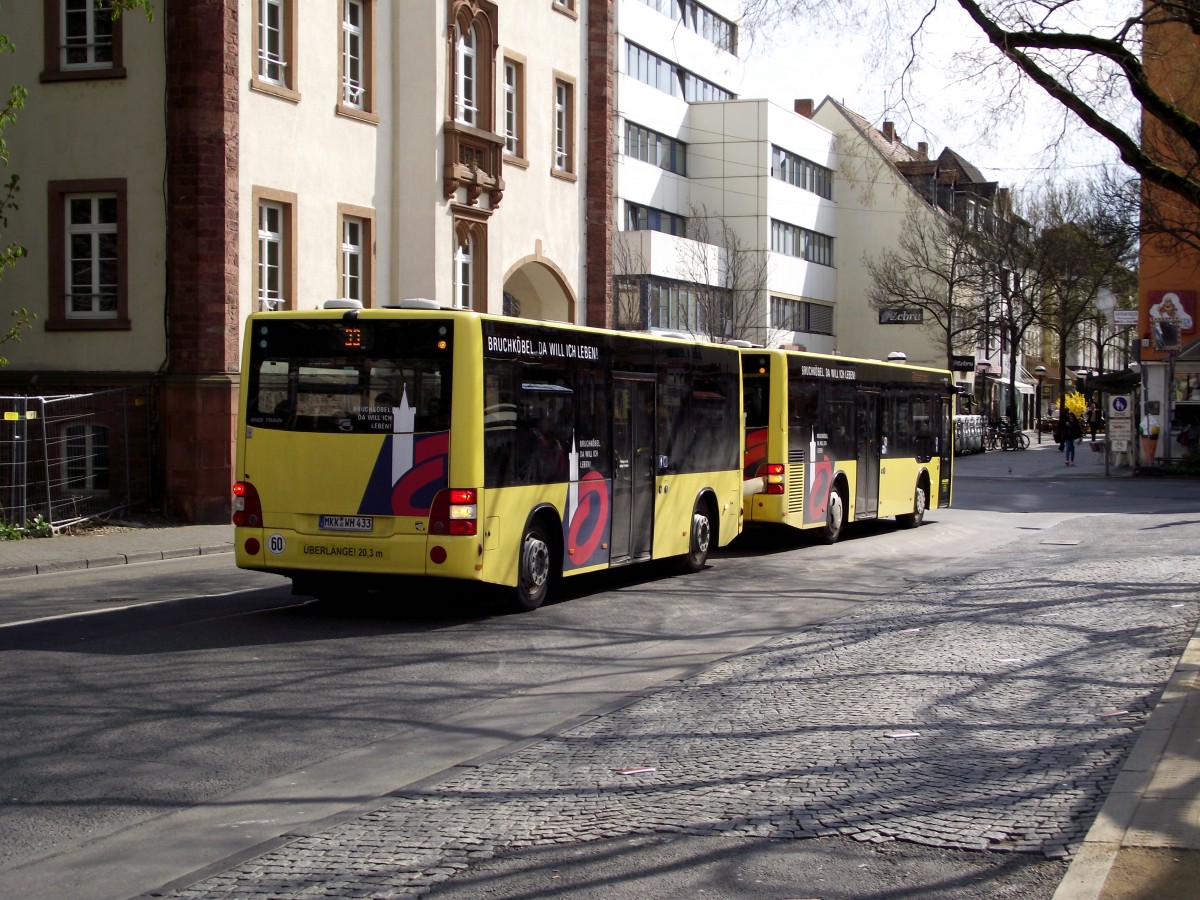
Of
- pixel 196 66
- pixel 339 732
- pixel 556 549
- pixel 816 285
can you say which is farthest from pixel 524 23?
pixel 816 285

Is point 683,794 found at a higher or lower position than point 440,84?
lower

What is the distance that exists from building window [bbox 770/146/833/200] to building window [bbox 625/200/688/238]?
20.0ft

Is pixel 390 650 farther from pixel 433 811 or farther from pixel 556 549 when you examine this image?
pixel 433 811

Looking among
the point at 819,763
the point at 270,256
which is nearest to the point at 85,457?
the point at 270,256

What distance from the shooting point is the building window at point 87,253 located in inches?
964

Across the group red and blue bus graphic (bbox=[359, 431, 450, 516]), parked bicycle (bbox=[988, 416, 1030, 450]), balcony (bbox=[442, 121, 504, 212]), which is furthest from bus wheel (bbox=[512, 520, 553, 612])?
parked bicycle (bbox=[988, 416, 1030, 450])

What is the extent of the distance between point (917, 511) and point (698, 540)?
9047 millimetres

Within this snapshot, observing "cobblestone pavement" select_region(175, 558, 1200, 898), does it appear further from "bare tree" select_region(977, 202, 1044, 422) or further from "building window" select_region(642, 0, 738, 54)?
"bare tree" select_region(977, 202, 1044, 422)

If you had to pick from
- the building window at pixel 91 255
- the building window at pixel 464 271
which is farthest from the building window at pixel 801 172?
the building window at pixel 91 255

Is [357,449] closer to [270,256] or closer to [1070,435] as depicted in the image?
[270,256]

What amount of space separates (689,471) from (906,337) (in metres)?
64.6

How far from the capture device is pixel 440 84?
29.1 metres

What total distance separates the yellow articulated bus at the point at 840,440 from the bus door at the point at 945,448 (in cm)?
2

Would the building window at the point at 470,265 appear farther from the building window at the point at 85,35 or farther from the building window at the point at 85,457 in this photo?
the building window at the point at 85,457
